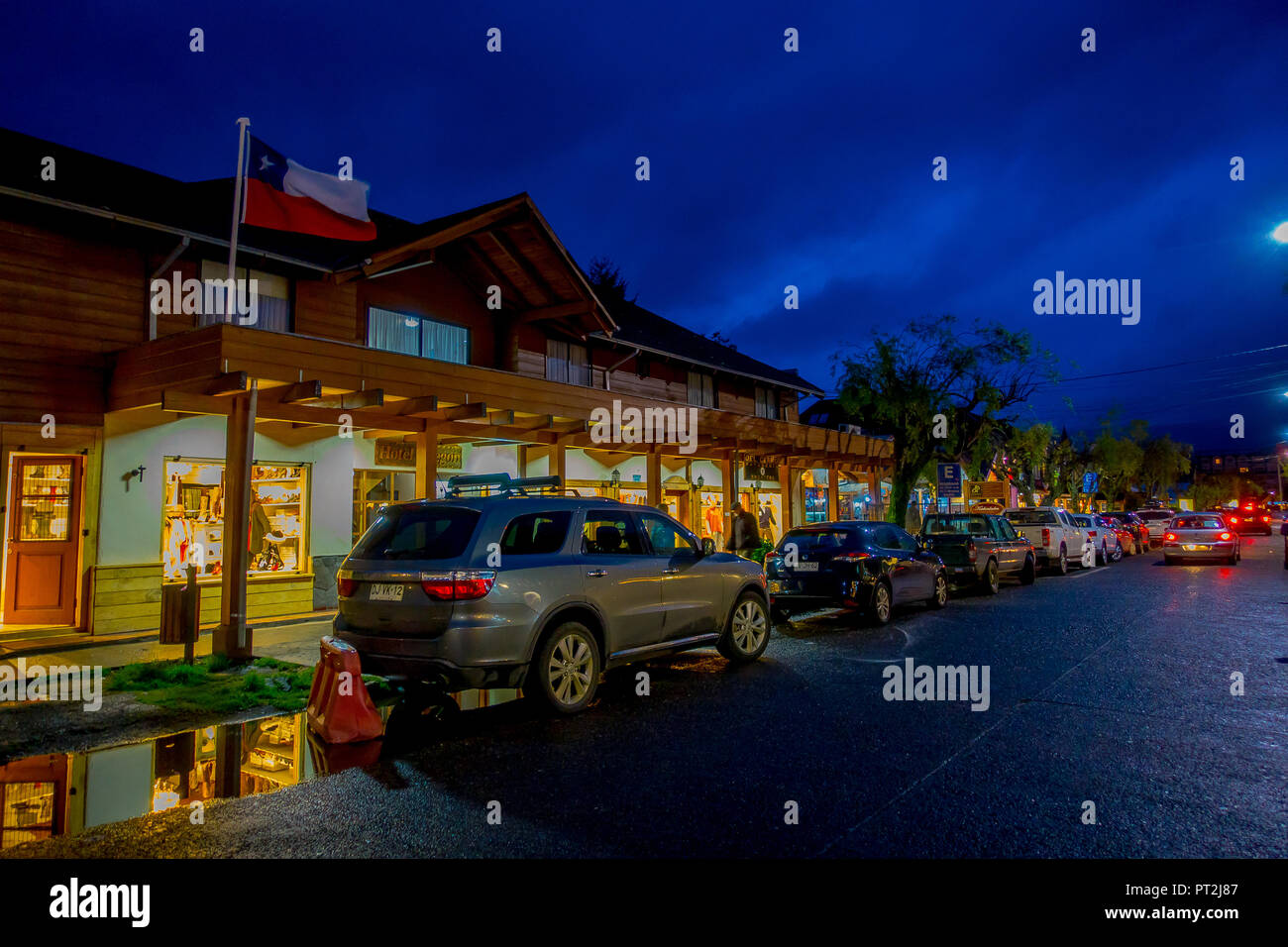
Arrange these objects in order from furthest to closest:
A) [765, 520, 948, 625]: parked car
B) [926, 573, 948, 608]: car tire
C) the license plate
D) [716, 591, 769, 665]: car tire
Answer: [926, 573, 948, 608]: car tire → [765, 520, 948, 625]: parked car → [716, 591, 769, 665]: car tire → the license plate

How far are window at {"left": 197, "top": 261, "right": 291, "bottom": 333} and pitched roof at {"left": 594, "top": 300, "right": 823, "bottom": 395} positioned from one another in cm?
831

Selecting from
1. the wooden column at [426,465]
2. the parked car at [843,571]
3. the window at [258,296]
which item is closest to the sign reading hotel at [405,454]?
the wooden column at [426,465]

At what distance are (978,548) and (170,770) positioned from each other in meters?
14.4

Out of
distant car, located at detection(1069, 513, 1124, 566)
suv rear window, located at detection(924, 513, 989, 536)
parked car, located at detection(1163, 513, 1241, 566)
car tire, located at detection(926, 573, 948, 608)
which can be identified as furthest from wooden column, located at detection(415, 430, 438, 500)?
parked car, located at detection(1163, 513, 1241, 566)

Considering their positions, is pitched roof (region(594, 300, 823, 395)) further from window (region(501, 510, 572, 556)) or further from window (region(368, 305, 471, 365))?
window (region(501, 510, 572, 556))

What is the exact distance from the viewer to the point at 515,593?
6.29 m

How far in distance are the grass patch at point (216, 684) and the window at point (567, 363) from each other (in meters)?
10.9

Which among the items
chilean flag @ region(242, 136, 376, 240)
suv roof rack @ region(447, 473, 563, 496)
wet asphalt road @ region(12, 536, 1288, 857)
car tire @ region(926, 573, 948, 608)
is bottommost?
wet asphalt road @ region(12, 536, 1288, 857)

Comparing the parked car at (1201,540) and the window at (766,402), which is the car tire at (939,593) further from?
the parked car at (1201,540)

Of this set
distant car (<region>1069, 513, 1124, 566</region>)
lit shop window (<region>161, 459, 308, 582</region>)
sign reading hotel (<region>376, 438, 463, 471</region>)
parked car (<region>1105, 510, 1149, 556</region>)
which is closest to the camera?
lit shop window (<region>161, 459, 308, 582</region>)

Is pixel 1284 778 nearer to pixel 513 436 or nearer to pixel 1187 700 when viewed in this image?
pixel 1187 700

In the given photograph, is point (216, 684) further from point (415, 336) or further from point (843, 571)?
point (415, 336)

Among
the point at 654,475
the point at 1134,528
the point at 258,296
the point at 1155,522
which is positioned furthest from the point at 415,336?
the point at 1155,522

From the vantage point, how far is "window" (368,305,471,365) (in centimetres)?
1484
